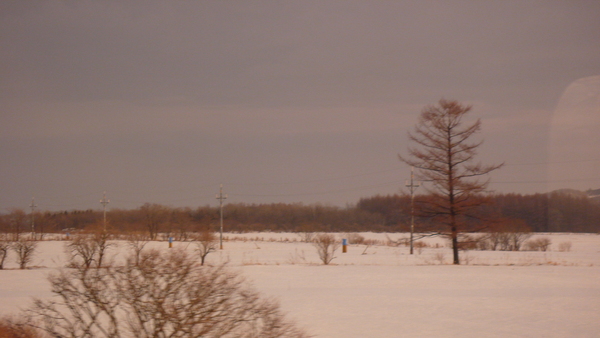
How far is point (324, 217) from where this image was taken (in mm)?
112000

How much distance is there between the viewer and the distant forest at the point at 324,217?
31.7 m

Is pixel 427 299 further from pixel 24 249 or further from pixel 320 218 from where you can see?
pixel 320 218

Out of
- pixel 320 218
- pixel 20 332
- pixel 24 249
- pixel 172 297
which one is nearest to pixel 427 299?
pixel 172 297

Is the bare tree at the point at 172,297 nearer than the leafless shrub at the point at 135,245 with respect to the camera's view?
Yes

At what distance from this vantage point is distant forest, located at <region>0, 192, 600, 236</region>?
1247 inches

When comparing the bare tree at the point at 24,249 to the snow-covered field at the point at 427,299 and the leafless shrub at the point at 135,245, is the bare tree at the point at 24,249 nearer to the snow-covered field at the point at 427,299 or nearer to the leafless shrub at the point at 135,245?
the snow-covered field at the point at 427,299

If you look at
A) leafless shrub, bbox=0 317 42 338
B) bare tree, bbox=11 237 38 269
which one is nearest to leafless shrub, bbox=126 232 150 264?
leafless shrub, bbox=0 317 42 338

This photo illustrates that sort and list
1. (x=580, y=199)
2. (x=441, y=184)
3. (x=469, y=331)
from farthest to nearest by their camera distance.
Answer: (x=580, y=199) < (x=441, y=184) < (x=469, y=331)

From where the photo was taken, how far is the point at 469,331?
398 inches

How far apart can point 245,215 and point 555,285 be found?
103 meters

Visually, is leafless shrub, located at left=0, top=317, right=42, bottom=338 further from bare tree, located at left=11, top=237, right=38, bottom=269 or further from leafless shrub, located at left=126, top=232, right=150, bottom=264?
bare tree, located at left=11, top=237, right=38, bottom=269

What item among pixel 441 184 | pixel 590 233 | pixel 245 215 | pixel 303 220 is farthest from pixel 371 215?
pixel 441 184

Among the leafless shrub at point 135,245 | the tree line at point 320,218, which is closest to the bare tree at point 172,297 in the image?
the leafless shrub at point 135,245

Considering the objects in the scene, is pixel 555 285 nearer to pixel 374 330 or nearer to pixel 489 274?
pixel 489 274
